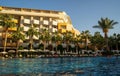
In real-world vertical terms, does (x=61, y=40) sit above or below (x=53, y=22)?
below

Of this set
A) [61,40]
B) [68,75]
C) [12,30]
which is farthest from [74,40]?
[68,75]

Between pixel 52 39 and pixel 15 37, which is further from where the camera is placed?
pixel 52 39

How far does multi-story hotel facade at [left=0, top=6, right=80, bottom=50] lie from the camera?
74.2 meters

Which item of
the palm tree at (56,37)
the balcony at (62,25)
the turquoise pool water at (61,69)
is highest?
the balcony at (62,25)

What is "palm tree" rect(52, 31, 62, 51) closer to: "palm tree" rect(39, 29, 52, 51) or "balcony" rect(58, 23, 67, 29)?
"palm tree" rect(39, 29, 52, 51)

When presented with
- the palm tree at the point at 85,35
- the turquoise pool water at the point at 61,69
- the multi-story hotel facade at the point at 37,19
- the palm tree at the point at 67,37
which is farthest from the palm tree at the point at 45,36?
the turquoise pool water at the point at 61,69

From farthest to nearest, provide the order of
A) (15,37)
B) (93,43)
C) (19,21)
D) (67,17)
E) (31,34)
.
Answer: (67,17) → (93,43) → (19,21) → (31,34) → (15,37)

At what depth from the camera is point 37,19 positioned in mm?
78500

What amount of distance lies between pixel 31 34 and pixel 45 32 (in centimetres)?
508

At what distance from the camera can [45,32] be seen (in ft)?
238

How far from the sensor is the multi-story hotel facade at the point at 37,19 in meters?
74.2

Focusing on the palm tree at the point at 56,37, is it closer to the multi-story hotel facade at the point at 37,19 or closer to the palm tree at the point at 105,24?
the multi-story hotel facade at the point at 37,19

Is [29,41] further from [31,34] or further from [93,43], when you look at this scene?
[93,43]

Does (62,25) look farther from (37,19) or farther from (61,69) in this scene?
(61,69)
